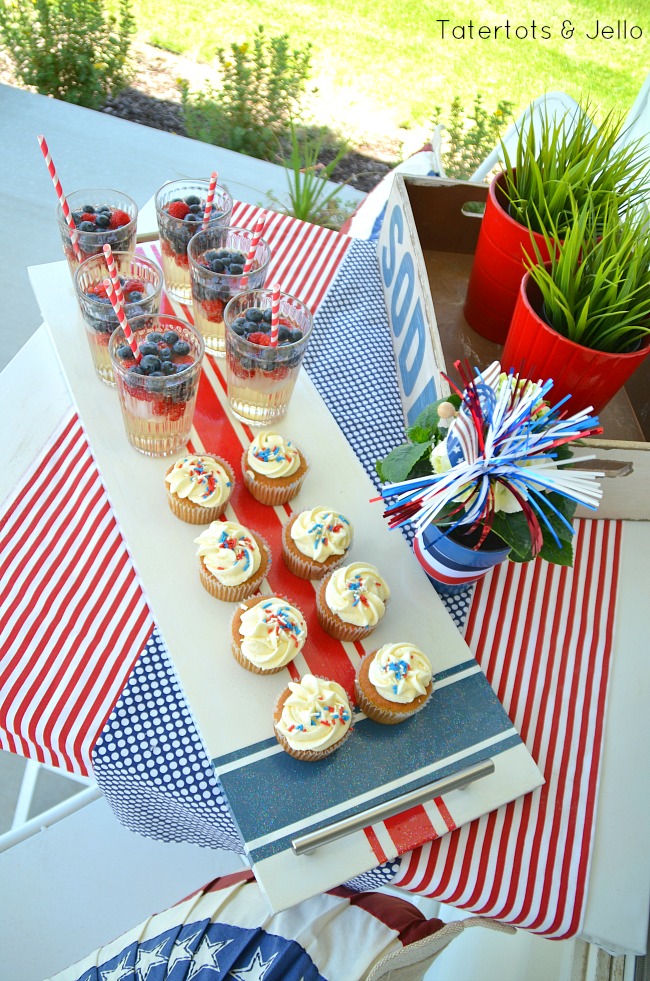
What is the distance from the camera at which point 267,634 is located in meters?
1.00

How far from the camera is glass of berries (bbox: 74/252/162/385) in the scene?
4.09ft

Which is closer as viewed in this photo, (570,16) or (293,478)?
(293,478)

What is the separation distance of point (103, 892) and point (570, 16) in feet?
18.7

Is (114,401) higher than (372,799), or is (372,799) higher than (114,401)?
(114,401)

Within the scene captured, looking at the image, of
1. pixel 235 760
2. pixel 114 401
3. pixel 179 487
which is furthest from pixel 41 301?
pixel 235 760

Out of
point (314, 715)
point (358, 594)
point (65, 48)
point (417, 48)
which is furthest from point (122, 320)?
point (417, 48)

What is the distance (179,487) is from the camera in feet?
3.71

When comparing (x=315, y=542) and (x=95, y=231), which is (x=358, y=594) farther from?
(x=95, y=231)

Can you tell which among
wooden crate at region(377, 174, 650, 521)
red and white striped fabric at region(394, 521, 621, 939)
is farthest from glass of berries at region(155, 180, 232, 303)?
red and white striped fabric at region(394, 521, 621, 939)

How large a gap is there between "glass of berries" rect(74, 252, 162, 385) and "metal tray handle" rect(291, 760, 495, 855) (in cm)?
82

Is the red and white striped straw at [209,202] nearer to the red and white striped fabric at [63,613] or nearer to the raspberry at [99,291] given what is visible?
the raspberry at [99,291]

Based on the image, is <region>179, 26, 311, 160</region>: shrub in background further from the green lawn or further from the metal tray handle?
the metal tray handle

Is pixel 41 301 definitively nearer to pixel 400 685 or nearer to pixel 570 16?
pixel 400 685

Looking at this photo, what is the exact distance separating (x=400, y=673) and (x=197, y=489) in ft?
1.31
